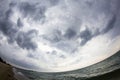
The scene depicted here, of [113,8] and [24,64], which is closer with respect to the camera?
[113,8]

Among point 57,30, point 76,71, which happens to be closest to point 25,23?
point 57,30

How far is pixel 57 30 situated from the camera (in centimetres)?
97

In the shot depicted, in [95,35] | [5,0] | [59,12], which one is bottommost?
[95,35]

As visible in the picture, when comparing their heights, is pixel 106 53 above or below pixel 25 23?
below

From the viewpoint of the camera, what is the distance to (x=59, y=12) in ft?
3.17

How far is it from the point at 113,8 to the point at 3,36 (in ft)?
1.88

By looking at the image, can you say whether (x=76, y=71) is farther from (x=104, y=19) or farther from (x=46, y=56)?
(x=104, y=19)

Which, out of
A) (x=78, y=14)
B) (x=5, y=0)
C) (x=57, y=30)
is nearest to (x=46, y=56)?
(x=57, y=30)

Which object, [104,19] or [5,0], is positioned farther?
[5,0]

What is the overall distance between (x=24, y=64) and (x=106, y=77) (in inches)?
16.1

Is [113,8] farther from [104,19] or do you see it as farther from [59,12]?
[59,12]

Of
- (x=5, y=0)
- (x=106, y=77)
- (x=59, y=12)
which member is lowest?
(x=106, y=77)

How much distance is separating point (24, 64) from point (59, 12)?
0.33 meters

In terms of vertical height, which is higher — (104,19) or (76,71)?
(104,19)
